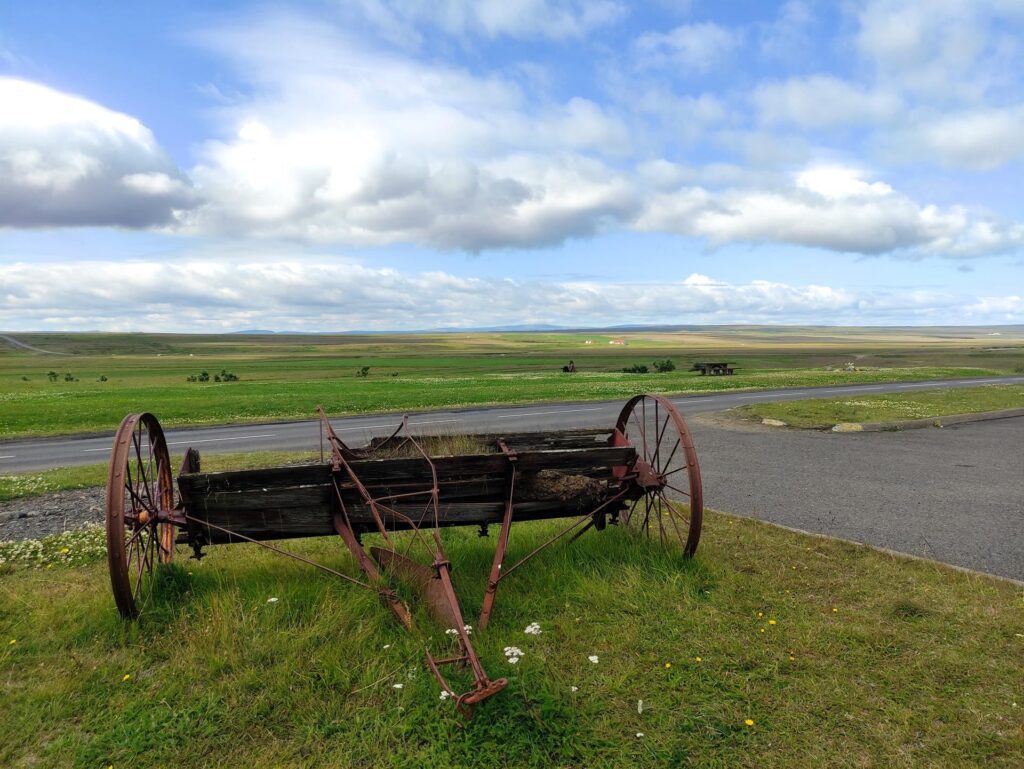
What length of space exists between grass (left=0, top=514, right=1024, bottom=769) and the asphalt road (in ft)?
6.25

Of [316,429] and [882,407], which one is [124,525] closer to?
[316,429]

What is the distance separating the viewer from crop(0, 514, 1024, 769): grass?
358 centimetres

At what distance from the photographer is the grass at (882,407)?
18230mm

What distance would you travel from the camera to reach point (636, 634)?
4766 millimetres

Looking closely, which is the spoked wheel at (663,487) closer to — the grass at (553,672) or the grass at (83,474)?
the grass at (553,672)

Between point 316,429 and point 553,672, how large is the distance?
15775mm

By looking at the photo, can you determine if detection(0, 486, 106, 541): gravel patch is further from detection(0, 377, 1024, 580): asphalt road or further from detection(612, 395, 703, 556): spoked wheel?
detection(612, 395, 703, 556): spoked wheel

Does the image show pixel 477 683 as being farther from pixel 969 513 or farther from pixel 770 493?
pixel 969 513

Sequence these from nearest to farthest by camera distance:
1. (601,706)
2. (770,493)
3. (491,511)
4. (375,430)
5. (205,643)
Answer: (601,706) < (205,643) < (491,511) < (770,493) < (375,430)

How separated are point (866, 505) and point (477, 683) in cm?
745

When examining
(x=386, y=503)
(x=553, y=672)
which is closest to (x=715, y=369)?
(x=386, y=503)

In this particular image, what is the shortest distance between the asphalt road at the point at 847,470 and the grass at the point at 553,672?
1.91 m

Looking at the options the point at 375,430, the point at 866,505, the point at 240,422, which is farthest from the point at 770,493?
the point at 240,422

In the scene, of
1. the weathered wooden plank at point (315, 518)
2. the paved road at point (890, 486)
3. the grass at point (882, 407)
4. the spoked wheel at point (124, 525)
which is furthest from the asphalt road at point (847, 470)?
the spoked wheel at point (124, 525)
